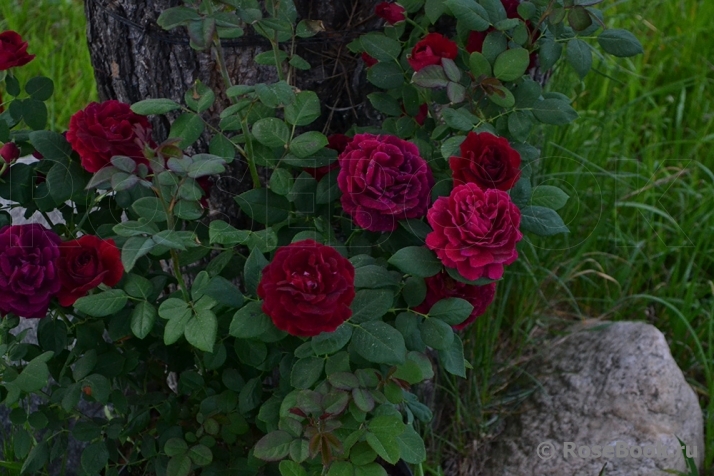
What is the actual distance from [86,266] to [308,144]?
365 mm

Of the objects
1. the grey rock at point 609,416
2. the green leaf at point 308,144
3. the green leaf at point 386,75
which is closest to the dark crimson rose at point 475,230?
the green leaf at point 308,144

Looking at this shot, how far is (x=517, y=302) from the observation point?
189 cm

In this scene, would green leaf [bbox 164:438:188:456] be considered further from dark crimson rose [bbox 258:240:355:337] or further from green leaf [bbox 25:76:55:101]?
green leaf [bbox 25:76:55:101]

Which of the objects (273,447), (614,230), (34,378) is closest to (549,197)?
(273,447)

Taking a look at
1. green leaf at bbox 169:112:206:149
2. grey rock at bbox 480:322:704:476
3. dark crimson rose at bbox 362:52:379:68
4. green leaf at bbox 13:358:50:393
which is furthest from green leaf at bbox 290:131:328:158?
grey rock at bbox 480:322:704:476

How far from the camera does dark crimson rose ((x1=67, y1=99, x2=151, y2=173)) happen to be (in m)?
1.09

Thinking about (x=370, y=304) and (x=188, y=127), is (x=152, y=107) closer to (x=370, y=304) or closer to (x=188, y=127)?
(x=188, y=127)

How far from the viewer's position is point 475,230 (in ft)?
3.18

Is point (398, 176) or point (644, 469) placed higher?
point (398, 176)

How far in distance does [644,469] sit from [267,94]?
1.11m

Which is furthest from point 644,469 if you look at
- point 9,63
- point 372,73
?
point 9,63

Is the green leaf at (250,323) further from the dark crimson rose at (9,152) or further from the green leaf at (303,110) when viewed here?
the dark crimson rose at (9,152)

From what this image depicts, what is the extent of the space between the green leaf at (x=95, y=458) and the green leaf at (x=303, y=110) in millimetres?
620

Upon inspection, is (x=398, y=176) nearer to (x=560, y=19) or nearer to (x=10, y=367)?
(x=560, y=19)
